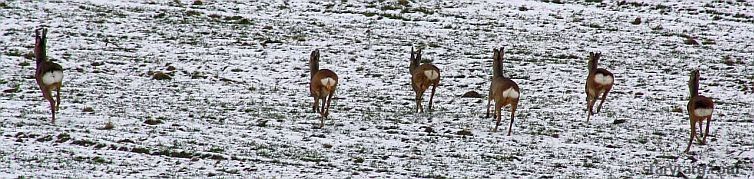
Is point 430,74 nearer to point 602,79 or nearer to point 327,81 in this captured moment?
point 327,81

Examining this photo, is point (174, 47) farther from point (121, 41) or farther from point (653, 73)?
point (653, 73)

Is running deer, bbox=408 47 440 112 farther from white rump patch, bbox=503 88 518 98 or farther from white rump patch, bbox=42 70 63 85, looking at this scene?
white rump patch, bbox=42 70 63 85

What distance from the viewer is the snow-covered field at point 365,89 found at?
11992mm

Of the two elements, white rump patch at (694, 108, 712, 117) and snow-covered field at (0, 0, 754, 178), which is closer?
snow-covered field at (0, 0, 754, 178)

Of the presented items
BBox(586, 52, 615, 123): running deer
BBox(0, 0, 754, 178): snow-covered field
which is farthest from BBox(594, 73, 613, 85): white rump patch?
BBox(0, 0, 754, 178): snow-covered field

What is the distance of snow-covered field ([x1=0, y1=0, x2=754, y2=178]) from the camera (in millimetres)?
11992

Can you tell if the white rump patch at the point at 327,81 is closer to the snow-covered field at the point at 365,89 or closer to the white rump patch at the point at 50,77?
the snow-covered field at the point at 365,89

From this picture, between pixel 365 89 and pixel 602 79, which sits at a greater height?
pixel 602 79

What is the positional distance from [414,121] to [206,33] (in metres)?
11.4

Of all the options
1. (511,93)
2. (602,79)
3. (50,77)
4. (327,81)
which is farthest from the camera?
(602,79)

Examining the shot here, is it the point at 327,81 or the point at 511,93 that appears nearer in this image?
the point at 511,93

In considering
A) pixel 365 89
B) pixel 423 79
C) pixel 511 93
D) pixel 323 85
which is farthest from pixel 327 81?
pixel 365 89

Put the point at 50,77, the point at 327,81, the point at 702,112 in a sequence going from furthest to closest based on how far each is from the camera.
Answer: the point at 50,77 → the point at 327,81 → the point at 702,112

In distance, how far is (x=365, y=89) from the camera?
60.3 feet
